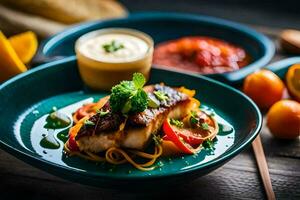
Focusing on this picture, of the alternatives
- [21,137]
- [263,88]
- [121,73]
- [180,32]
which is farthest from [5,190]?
[180,32]

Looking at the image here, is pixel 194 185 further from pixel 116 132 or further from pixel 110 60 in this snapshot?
pixel 110 60

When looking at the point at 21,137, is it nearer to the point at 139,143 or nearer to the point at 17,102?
the point at 17,102

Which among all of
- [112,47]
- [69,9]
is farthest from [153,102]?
[69,9]

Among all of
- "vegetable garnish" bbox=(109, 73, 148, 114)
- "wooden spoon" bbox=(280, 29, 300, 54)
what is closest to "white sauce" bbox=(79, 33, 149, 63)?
"vegetable garnish" bbox=(109, 73, 148, 114)

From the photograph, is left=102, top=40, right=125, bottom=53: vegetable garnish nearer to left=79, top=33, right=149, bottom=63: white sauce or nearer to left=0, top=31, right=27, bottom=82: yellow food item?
left=79, top=33, right=149, bottom=63: white sauce

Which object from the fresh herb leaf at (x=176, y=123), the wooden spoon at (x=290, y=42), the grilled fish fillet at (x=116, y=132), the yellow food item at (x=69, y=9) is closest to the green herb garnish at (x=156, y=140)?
the grilled fish fillet at (x=116, y=132)

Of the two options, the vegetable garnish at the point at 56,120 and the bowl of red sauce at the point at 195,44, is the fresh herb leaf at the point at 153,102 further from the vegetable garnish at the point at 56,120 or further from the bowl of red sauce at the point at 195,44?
the bowl of red sauce at the point at 195,44

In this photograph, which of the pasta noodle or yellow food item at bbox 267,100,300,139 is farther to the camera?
yellow food item at bbox 267,100,300,139
